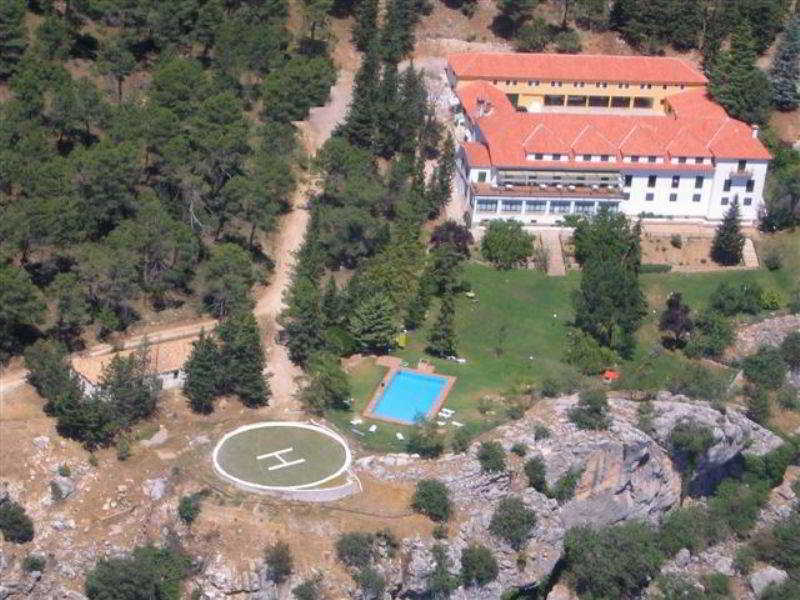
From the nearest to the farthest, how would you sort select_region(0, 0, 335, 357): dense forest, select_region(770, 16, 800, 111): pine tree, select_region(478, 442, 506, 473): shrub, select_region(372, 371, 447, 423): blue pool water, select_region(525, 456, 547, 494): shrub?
select_region(478, 442, 506, 473): shrub < select_region(525, 456, 547, 494): shrub < select_region(372, 371, 447, 423): blue pool water < select_region(0, 0, 335, 357): dense forest < select_region(770, 16, 800, 111): pine tree

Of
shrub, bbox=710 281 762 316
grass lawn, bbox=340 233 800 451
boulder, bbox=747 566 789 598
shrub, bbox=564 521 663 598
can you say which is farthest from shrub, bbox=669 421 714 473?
shrub, bbox=710 281 762 316

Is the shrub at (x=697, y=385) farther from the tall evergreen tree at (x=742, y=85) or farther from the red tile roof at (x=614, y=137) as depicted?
the tall evergreen tree at (x=742, y=85)

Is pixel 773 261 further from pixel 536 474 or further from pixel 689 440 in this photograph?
pixel 536 474

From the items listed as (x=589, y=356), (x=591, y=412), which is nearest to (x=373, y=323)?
(x=589, y=356)

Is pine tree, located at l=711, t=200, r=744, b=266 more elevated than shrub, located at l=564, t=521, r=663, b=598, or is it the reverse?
pine tree, located at l=711, t=200, r=744, b=266

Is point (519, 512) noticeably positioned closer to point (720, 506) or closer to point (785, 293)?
point (720, 506)

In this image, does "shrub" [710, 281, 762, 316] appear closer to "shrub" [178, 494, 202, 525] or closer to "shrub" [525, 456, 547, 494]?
"shrub" [525, 456, 547, 494]

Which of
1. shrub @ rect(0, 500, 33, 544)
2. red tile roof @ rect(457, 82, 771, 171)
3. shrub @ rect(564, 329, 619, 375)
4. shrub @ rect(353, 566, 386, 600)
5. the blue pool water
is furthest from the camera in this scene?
red tile roof @ rect(457, 82, 771, 171)
